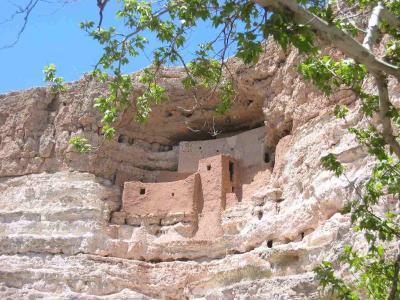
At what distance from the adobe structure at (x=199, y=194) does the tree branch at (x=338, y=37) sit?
13914mm

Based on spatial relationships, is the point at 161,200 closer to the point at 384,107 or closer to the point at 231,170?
the point at 231,170

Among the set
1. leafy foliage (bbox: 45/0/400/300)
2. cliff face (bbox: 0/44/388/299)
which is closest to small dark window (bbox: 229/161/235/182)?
cliff face (bbox: 0/44/388/299)

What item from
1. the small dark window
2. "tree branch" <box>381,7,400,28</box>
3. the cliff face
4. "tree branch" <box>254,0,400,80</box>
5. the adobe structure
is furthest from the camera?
the small dark window

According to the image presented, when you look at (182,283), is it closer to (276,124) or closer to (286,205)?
(286,205)

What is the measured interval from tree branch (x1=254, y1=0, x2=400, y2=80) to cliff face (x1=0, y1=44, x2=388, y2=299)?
908cm

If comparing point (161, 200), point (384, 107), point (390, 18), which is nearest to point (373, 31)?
point (390, 18)

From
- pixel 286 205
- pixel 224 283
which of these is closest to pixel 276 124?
pixel 286 205

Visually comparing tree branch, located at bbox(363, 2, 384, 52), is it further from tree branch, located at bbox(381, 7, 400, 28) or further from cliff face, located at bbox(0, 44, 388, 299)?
cliff face, located at bbox(0, 44, 388, 299)

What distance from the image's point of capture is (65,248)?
19.1 m

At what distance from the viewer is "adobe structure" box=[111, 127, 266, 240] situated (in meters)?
19.3

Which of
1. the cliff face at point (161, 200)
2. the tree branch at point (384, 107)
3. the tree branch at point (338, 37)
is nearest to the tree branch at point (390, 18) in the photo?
the tree branch at point (384, 107)

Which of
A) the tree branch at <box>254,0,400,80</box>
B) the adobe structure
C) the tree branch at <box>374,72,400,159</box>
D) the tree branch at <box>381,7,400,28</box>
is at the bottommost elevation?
the tree branch at <box>374,72,400,159</box>

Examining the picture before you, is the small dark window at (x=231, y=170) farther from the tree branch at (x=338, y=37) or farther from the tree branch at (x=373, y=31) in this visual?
the tree branch at (x=338, y=37)

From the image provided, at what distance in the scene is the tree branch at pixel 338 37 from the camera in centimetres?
516
